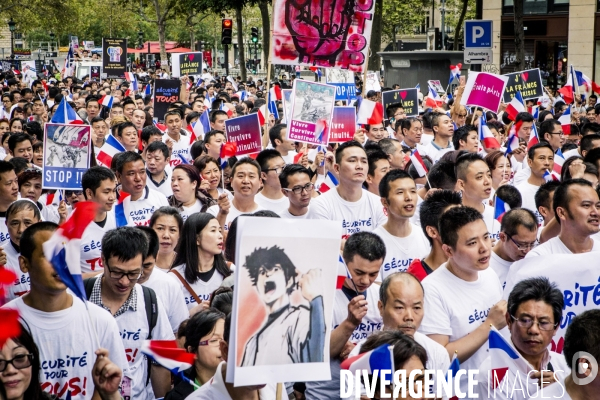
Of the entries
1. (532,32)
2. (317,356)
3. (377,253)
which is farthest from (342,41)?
(532,32)

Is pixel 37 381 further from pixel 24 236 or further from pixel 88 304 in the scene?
pixel 24 236

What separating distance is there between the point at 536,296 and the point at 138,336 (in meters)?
2.21

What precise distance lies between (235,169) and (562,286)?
11.5 feet

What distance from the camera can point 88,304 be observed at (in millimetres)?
4504

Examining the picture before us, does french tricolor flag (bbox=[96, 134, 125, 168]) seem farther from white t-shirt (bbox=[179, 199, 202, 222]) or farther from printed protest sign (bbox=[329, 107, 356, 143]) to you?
printed protest sign (bbox=[329, 107, 356, 143])

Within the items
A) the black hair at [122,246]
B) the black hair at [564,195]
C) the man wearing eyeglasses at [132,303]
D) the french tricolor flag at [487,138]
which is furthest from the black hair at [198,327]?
the french tricolor flag at [487,138]

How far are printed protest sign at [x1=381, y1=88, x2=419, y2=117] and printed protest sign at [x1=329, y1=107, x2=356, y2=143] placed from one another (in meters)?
4.24

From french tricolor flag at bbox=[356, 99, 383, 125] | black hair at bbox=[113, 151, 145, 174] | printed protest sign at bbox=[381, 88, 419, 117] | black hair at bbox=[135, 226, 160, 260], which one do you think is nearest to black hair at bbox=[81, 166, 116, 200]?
black hair at bbox=[113, 151, 145, 174]

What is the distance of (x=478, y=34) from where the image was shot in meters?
16.3

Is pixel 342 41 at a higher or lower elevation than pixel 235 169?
higher

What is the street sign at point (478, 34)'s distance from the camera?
638 inches

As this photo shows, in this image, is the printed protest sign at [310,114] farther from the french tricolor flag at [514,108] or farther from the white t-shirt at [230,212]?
the french tricolor flag at [514,108]

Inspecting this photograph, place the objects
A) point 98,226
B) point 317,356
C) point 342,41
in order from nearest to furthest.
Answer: point 317,356 → point 98,226 → point 342,41

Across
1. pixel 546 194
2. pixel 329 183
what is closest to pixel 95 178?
pixel 329 183
